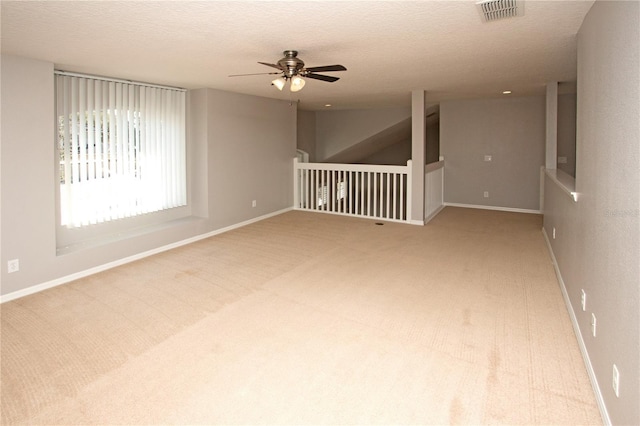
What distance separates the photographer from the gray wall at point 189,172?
12.0ft

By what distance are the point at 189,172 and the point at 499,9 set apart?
476 cm

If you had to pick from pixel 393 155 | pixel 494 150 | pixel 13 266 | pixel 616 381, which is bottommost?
pixel 616 381

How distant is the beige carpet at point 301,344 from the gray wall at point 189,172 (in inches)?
13.5

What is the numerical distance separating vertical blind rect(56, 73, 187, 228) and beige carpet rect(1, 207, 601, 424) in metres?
0.91

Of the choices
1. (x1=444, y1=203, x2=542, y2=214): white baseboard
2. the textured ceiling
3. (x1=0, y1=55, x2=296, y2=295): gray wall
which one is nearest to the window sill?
(x1=0, y1=55, x2=296, y2=295): gray wall

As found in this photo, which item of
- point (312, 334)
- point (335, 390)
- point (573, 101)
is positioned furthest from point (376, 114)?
point (335, 390)

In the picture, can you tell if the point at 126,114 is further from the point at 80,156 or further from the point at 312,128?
the point at 312,128

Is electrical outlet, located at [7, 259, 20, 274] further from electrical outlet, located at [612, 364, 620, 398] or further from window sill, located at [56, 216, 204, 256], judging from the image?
electrical outlet, located at [612, 364, 620, 398]

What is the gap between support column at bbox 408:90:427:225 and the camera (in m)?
6.59

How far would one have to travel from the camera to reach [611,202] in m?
1.98

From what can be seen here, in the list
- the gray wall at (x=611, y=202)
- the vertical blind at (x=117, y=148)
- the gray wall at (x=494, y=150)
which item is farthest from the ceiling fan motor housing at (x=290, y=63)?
the gray wall at (x=494, y=150)

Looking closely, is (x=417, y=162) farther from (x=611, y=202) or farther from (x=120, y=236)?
(x=611, y=202)

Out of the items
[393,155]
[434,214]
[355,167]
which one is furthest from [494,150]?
[393,155]

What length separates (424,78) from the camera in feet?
17.1
